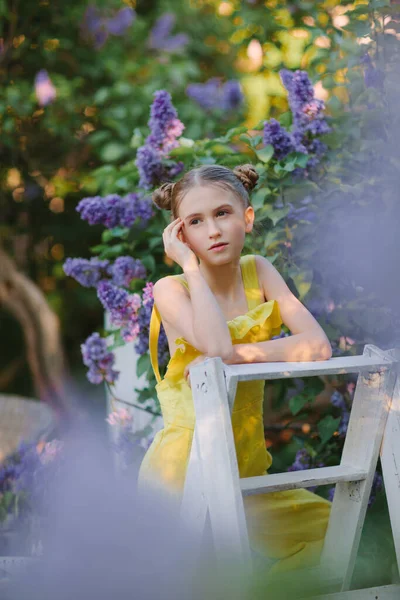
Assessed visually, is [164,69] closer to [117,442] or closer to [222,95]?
[222,95]

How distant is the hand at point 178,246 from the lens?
1954 mm

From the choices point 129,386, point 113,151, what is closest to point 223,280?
point 129,386

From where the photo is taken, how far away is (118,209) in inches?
117

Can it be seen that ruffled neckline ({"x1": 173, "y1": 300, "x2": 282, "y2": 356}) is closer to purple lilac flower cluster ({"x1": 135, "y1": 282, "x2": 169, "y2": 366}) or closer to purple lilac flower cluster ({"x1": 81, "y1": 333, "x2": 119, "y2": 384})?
purple lilac flower cluster ({"x1": 135, "y1": 282, "x2": 169, "y2": 366})

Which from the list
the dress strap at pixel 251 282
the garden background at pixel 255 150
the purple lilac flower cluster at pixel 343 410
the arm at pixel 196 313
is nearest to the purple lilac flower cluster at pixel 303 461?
the garden background at pixel 255 150

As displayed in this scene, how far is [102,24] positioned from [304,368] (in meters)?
4.09

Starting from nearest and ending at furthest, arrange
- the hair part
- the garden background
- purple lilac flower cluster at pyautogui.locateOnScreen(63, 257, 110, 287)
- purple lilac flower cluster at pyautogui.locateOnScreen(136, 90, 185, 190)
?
the hair part < the garden background < purple lilac flower cluster at pyautogui.locateOnScreen(136, 90, 185, 190) < purple lilac flower cluster at pyautogui.locateOnScreen(63, 257, 110, 287)

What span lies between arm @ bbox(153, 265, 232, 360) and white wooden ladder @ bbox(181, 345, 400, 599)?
93 millimetres

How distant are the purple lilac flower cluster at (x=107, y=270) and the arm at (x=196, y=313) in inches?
34.2

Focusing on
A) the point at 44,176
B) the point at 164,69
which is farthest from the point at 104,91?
the point at 44,176

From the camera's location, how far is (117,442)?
2.97 meters

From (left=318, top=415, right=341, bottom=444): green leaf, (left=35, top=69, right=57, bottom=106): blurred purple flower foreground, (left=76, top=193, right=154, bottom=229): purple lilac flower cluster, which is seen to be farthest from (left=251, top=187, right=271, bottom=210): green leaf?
(left=35, top=69, right=57, bottom=106): blurred purple flower foreground

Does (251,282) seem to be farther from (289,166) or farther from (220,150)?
(220,150)

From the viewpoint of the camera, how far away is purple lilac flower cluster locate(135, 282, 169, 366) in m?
2.66
